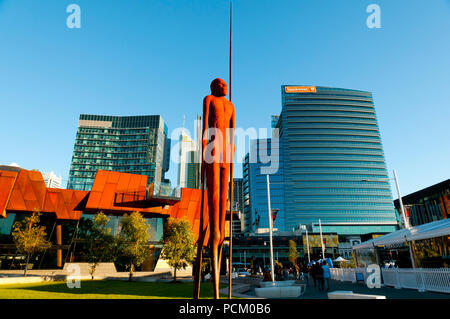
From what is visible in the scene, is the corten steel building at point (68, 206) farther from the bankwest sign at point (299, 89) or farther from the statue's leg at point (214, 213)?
the bankwest sign at point (299, 89)

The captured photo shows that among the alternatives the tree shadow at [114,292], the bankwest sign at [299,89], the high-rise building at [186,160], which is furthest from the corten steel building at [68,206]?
the high-rise building at [186,160]

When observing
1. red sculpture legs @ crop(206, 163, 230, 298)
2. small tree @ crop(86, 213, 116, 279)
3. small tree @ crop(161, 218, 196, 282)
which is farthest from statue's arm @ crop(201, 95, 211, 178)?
small tree @ crop(86, 213, 116, 279)

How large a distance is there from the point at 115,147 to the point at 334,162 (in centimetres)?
10606

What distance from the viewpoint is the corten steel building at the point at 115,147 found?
119 metres

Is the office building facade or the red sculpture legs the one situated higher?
the office building facade

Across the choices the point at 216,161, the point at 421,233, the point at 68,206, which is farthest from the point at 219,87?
the point at 68,206

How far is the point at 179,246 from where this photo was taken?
894 inches

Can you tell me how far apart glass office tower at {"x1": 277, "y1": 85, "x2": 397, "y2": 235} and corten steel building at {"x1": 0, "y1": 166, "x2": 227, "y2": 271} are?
9045 centimetres

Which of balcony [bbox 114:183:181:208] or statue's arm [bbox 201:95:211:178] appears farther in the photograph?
balcony [bbox 114:183:181:208]

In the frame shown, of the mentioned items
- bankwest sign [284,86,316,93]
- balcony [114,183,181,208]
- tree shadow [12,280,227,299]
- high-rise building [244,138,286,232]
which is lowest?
tree shadow [12,280,227,299]

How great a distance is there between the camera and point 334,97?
425ft

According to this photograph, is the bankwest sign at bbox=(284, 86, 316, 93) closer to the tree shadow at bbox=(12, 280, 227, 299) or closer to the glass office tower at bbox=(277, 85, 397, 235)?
the glass office tower at bbox=(277, 85, 397, 235)

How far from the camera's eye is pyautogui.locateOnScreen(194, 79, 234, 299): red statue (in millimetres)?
6281
